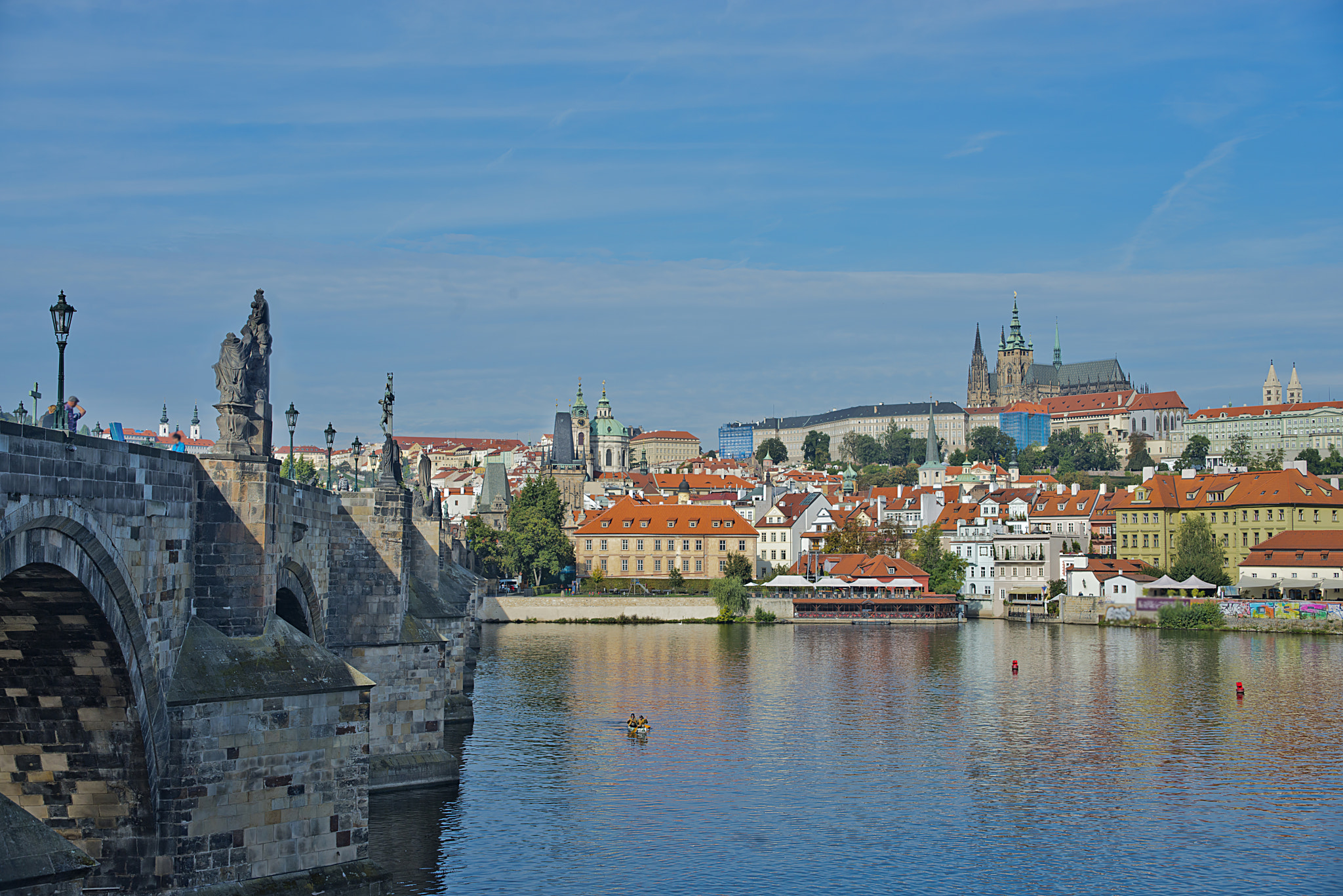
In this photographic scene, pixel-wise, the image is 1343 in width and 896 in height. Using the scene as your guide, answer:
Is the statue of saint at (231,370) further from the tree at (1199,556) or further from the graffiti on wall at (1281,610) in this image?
the tree at (1199,556)

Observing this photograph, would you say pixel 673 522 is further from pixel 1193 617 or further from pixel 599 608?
pixel 1193 617

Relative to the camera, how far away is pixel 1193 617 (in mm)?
89250

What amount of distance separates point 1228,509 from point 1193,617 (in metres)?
18.9

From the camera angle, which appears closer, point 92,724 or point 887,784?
point 92,724

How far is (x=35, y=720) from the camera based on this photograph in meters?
18.6

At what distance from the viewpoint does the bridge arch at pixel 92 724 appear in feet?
58.5

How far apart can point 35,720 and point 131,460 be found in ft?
12.1

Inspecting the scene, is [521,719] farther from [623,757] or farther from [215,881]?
[215,881]

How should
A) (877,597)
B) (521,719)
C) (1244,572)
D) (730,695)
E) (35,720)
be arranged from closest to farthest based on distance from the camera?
(35,720) < (521,719) < (730,695) < (1244,572) < (877,597)

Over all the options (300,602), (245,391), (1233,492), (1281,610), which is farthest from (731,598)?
(245,391)

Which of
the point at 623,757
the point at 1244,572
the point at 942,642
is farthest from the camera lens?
the point at 1244,572

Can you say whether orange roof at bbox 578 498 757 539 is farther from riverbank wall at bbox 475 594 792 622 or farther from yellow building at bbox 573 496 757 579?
riverbank wall at bbox 475 594 792 622

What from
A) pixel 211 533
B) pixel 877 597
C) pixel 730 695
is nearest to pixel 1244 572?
pixel 877 597

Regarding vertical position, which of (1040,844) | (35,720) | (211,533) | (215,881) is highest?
(211,533)
